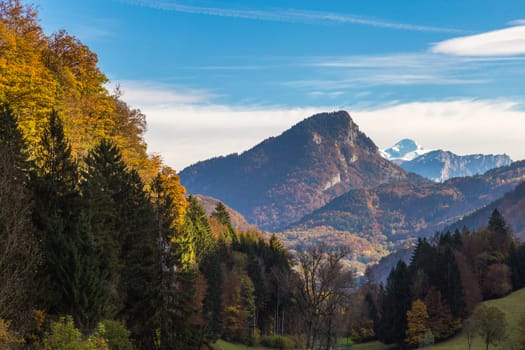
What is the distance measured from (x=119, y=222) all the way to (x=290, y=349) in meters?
56.3

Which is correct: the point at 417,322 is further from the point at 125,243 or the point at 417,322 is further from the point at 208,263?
the point at 125,243

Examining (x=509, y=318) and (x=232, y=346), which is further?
(x=232, y=346)

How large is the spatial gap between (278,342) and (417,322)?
2426 centimetres

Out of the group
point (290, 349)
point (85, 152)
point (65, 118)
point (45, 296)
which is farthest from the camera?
point (290, 349)

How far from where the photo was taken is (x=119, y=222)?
46375mm

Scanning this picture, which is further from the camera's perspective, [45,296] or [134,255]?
[134,255]

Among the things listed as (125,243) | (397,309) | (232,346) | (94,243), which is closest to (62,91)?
(125,243)

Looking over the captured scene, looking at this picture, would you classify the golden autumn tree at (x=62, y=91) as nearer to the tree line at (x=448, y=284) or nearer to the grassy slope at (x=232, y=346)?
the grassy slope at (x=232, y=346)

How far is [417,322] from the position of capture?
9319 centimetres

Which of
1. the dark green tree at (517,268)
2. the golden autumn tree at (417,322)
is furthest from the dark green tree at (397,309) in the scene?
the dark green tree at (517,268)

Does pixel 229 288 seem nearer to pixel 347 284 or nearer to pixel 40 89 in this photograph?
pixel 347 284

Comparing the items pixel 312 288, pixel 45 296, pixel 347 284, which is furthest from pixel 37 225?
pixel 347 284

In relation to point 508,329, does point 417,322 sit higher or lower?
lower

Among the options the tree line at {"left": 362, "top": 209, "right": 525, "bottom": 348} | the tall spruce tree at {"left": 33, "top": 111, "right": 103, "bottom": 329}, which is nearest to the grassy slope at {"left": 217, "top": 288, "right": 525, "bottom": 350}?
the tree line at {"left": 362, "top": 209, "right": 525, "bottom": 348}
